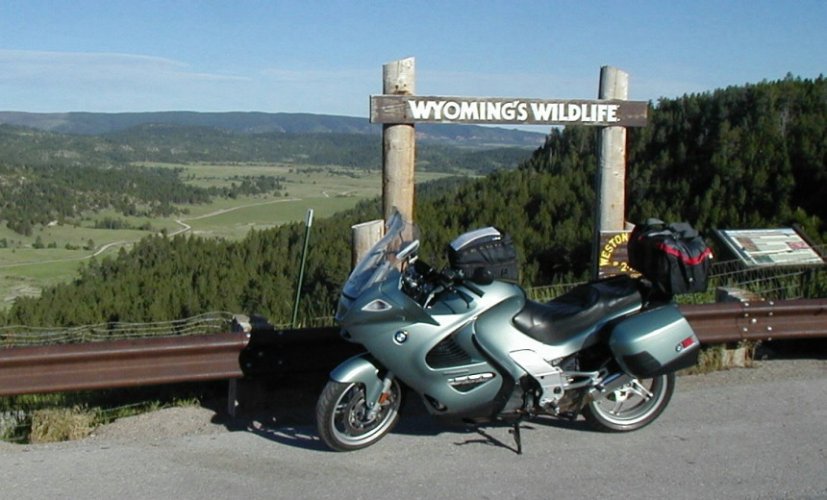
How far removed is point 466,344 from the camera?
5457 millimetres

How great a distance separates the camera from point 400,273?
17.9 ft

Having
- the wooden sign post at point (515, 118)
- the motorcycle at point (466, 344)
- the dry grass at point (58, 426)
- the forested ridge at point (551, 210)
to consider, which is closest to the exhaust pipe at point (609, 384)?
the motorcycle at point (466, 344)

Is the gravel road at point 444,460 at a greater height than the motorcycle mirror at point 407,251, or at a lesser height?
lesser

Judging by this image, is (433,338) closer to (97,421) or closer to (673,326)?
(673,326)

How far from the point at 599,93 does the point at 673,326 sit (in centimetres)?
315

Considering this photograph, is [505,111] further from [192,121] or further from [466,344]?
[192,121]

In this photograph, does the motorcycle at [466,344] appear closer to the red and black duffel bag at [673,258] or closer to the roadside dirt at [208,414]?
the red and black duffel bag at [673,258]

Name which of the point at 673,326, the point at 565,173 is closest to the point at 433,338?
the point at 673,326

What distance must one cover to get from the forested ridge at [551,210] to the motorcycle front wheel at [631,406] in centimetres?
473

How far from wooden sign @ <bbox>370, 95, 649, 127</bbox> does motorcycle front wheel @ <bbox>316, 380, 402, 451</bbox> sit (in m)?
2.59

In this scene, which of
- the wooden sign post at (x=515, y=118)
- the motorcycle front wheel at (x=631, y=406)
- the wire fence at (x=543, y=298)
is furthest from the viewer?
the wooden sign post at (x=515, y=118)

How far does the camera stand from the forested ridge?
17.9m

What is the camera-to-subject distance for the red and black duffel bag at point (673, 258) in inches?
222

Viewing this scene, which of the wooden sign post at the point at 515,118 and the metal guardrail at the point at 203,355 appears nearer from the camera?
the metal guardrail at the point at 203,355
